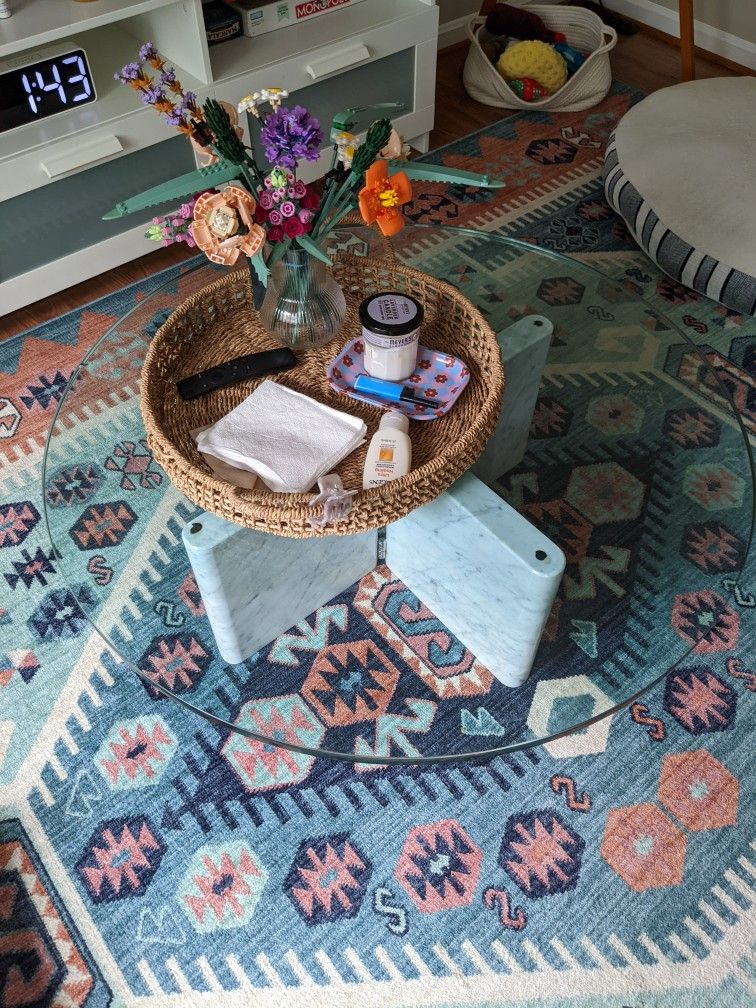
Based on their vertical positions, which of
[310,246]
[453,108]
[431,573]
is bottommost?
[453,108]

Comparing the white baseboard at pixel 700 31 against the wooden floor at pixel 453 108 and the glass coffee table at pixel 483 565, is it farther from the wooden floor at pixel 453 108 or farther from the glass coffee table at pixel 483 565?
the glass coffee table at pixel 483 565

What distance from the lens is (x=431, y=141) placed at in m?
2.59

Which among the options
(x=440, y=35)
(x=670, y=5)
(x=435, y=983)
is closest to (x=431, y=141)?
(x=440, y=35)

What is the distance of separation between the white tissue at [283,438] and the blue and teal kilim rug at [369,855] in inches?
8.2

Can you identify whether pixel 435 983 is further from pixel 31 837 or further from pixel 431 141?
pixel 431 141

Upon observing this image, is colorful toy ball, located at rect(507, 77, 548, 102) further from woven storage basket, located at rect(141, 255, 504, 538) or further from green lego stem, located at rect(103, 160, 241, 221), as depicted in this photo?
green lego stem, located at rect(103, 160, 241, 221)

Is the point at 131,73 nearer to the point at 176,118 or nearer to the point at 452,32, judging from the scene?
the point at 176,118

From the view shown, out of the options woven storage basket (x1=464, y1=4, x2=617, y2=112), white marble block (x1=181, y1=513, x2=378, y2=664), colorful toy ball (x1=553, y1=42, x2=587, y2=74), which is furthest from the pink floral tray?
colorful toy ball (x1=553, y1=42, x2=587, y2=74)

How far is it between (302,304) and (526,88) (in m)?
1.77

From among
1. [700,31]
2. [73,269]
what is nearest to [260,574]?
[73,269]

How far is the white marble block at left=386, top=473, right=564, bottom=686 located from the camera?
1146 mm

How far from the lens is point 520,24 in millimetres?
2746

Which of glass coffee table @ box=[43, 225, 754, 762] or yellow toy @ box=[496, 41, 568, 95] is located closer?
glass coffee table @ box=[43, 225, 754, 762]

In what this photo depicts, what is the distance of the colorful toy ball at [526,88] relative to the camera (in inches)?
105
